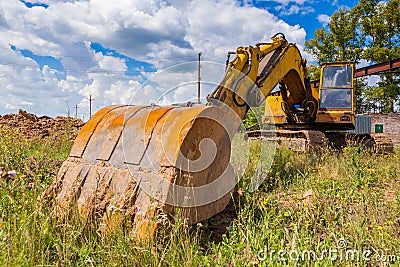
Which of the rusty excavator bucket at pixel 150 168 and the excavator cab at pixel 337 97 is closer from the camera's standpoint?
the rusty excavator bucket at pixel 150 168

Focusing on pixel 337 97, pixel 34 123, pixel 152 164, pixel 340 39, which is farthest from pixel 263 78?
pixel 340 39

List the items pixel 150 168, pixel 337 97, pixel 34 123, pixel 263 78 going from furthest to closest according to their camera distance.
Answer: pixel 34 123 < pixel 337 97 < pixel 263 78 < pixel 150 168

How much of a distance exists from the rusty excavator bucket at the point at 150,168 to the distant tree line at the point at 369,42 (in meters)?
24.4

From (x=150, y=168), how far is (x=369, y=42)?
2760 cm

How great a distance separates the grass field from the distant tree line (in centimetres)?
2304

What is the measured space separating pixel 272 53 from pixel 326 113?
3478 millimetres

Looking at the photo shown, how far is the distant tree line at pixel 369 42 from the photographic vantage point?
25.1 metres

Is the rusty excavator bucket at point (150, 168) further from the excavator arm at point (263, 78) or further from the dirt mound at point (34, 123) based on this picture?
the dirt mound at point (34, 123)

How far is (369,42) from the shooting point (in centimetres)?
2689

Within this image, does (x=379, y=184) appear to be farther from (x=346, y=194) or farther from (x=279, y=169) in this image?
(x=279, y=169)

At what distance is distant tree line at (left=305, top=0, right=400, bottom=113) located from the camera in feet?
82.4

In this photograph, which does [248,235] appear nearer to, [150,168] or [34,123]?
[150,168]

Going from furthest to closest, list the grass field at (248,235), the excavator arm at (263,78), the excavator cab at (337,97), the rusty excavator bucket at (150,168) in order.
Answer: the excavator cab at (337,97) → the excavator arm at (263,78) → the rusty excavator bucket at (150,168) → the grass field at (248,235)

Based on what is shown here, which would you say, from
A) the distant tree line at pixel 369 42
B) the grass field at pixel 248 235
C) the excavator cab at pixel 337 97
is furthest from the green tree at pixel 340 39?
the grass field at pixel 248 235
